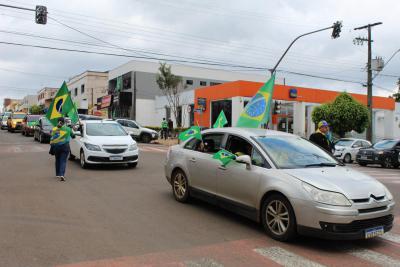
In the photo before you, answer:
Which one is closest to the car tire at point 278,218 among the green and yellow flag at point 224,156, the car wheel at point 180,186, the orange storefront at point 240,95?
the green and yellow flag at point 224,156

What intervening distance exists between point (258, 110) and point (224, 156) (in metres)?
1.71

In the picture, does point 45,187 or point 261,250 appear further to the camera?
point 45,187

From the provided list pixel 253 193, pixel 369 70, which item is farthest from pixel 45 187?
pixel 369 70

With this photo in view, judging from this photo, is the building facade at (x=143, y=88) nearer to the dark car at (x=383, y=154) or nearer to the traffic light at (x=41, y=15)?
the dark car at (x=383, y=154)

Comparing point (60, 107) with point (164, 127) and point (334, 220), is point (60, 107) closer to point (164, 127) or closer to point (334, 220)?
point (334, 220)

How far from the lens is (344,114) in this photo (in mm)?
31141

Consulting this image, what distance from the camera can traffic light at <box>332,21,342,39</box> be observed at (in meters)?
21.6

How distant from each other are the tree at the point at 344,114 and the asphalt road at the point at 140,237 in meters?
25.1

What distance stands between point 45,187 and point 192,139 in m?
4.01

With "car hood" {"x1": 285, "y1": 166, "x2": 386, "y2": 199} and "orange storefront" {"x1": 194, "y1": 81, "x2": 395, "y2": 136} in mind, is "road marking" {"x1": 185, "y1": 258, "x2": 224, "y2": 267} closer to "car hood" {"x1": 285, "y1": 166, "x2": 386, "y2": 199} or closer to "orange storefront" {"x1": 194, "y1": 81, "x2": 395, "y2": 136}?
"car hood" {"x1": 285, "y1": 166, "x2": 386, "y2": 199}

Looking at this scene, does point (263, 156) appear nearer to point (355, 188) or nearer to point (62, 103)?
point (355, 188)

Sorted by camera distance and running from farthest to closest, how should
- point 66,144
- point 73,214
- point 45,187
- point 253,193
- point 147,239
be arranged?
point 66,144 < point 45,187 < point 73,214 < point 253,193 < point 147,239

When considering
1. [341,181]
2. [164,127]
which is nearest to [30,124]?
[164,127]

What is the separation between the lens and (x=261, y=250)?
211 inches
